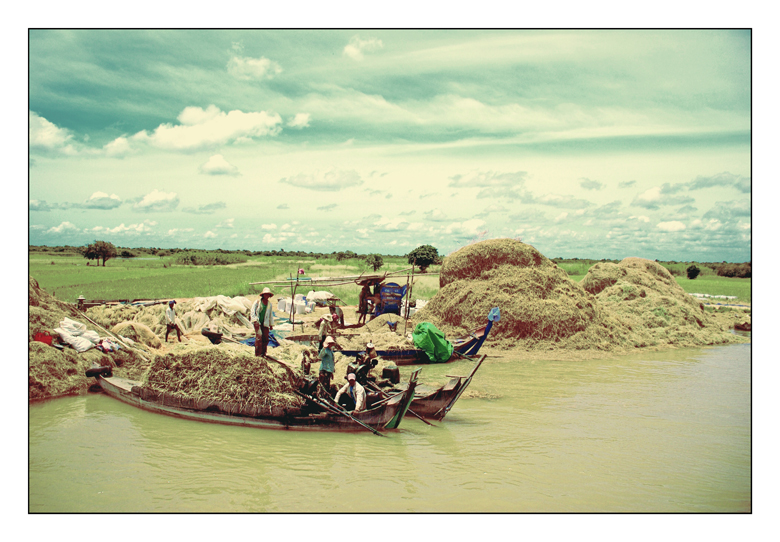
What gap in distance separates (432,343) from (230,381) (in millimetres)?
7441

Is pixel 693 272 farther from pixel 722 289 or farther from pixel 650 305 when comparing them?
pixel 650 305

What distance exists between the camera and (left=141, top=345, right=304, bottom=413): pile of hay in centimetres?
888

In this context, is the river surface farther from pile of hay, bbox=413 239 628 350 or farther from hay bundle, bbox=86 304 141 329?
hay bundle, bbox=86 304 141 329

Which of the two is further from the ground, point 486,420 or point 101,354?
point 101,354

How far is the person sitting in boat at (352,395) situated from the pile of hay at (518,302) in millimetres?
9538

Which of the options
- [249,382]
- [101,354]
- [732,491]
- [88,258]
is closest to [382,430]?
[249,382]

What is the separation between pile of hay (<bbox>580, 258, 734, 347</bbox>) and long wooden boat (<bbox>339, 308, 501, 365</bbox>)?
286 inches

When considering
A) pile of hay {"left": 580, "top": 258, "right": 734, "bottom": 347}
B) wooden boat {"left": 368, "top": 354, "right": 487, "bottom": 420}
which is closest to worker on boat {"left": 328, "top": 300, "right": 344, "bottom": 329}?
wooden boat {"left": 368, "top": 354, "right": 487, "bottom": 420}

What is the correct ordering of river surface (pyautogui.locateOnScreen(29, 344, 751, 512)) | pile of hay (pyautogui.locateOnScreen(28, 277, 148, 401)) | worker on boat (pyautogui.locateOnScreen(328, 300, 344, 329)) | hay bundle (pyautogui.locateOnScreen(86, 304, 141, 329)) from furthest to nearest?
hay bundle (pyautogui.locateOnScreen(86, 304, 141, 329)), worker on boat (pyautogui.locateOnScreen(328, 300, 344, 329)), pile of hay (pyautogui.locateOnScreen(28, 277, 148, 401)), river surface (pyautogui.locateOnScreen(29, 344, 751, 512))

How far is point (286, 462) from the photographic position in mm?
7473

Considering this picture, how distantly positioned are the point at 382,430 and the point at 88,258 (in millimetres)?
55556

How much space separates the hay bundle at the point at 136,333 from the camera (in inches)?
563

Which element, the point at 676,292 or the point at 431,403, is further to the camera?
the point at 676,292

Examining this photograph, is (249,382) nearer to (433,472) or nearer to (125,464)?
(125,464)
